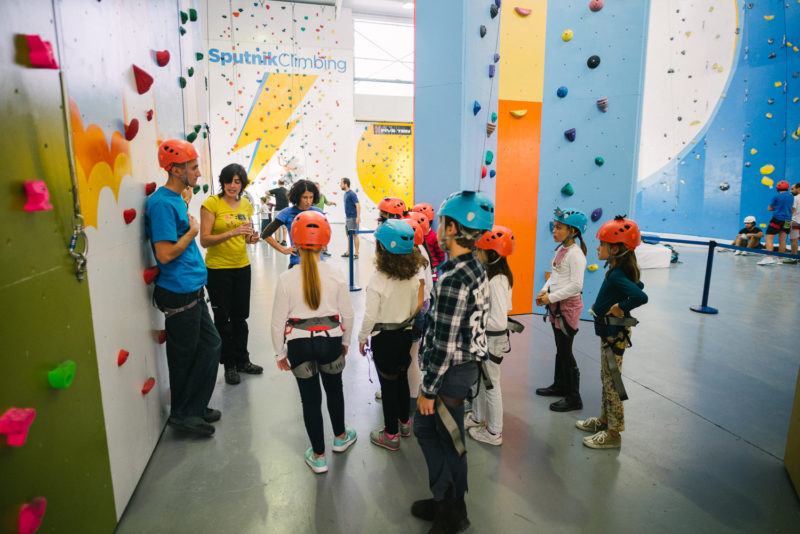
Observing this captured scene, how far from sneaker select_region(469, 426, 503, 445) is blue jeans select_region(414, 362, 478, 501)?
2.48ft

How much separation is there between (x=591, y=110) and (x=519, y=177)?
106 centimetres

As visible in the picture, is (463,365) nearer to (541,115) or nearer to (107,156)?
(107,156)

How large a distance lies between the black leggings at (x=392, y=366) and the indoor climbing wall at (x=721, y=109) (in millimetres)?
10848

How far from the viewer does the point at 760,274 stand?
805cm

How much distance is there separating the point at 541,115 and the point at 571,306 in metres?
2.77

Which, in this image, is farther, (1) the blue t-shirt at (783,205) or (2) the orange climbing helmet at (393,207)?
(1) the blue t-shirt at (783,205)

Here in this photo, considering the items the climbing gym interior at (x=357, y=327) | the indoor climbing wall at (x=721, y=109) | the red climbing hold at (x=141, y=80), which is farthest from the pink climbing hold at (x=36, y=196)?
the indoor climbing wall at (x=721, y=109)

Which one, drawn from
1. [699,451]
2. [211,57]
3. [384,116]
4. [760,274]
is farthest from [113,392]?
[384,116]

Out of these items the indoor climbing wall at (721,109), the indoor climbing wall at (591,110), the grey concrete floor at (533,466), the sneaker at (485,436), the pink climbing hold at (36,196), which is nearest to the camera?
the pink climbing hold at (36,196)

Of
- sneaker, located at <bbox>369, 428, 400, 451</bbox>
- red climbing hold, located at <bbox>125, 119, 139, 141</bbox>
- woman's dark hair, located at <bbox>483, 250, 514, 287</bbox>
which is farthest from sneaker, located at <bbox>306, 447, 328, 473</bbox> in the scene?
red climbing hold, located at <bbox>125, 119, 139, 141</bbox>

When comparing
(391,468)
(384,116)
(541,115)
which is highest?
(384,116)

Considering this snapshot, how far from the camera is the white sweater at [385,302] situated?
94.3 inches

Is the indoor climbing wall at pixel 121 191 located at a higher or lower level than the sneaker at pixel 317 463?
higher

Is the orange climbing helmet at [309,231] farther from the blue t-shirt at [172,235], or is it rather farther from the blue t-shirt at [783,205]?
the blue t-shirt at [783,205]
